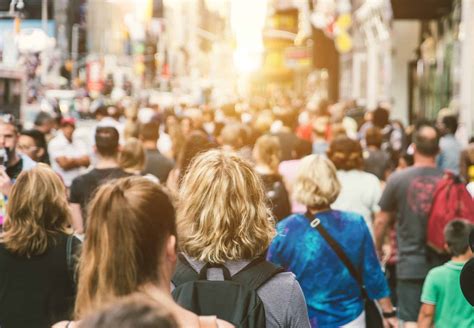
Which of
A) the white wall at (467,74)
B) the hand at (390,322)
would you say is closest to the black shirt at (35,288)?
the hand at (390,322)

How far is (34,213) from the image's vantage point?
546cm

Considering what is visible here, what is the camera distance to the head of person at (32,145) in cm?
1033

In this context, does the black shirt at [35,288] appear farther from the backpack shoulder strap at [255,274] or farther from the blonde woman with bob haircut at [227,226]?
the backpack shoulder strap at [255,274]

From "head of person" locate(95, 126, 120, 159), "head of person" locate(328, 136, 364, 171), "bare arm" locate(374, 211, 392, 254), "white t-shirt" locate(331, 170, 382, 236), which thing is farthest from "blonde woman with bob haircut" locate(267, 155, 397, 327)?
"head of person" locate(95, 126, 120, 159)

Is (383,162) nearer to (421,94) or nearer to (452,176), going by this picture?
(452,176)

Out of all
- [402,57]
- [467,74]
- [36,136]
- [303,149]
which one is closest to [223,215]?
[36,136]

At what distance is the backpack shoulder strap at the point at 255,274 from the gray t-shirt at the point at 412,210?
438cm

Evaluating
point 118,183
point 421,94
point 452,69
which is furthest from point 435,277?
point 421,94

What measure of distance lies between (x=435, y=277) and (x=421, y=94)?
2361 centimetres

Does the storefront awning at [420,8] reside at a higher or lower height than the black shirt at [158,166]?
higher

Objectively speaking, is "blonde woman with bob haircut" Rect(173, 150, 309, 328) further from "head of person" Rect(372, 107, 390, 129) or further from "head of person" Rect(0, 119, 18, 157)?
"head of person" Rect(372, 107, 390, 129)

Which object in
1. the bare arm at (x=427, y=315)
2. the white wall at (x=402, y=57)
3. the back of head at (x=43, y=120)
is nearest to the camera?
the bare arm at (x=427, y=315)

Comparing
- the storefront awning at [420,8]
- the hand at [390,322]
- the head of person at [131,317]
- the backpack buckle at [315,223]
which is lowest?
the hand at [390,322]

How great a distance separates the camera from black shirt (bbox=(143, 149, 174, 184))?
11.2m
